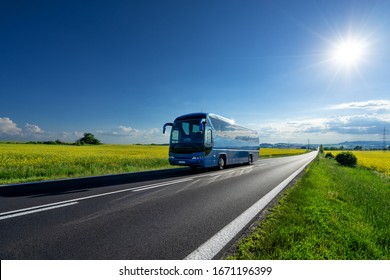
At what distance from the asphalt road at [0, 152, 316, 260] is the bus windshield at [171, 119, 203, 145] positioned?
5949 mm

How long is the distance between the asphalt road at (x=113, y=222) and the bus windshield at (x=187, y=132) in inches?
234

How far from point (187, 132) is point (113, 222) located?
30.6 ft

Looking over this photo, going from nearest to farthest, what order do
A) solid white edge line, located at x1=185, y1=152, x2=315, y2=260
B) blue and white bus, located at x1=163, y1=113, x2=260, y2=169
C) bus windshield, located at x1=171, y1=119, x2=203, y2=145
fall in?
solid white edge line, located at x1=185, y1=152, x2=315, y2=260 < blue and white bus, located at x1=163, y1=113, x2=260, y2=169 < bus windshield, located at x1=171, y1=119, x2=203, y2=145

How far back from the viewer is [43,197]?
20.0 ft

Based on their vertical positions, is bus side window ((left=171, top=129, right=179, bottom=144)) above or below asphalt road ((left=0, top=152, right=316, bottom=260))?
above

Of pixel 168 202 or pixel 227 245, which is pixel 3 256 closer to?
pixel 227 245

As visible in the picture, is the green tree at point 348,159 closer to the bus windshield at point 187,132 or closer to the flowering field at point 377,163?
the flowering field at point 377,163

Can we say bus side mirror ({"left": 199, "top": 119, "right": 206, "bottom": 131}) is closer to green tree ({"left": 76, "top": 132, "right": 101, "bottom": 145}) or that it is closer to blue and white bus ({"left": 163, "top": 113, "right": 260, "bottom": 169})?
blue and white bus ({"left": 163, "top": 113, "right": 260, "bottom": 169})

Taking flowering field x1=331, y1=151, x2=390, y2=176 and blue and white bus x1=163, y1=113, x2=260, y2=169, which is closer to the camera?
blue and white bus x1=163, y1=113, x2=260, y2=169

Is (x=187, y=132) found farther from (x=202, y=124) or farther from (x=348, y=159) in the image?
(x=348, y=159)

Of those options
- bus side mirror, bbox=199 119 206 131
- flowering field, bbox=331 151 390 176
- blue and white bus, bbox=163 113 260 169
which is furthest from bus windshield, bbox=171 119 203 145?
flowering field, bbox=331 151 390 176

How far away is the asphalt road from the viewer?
9.66ft
